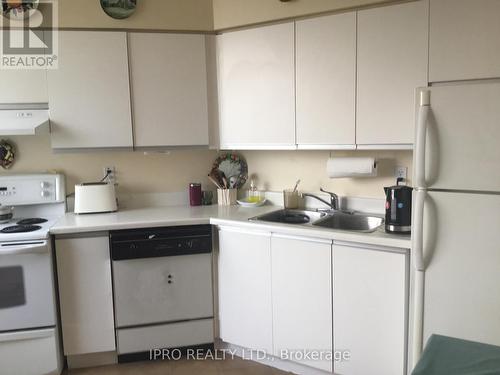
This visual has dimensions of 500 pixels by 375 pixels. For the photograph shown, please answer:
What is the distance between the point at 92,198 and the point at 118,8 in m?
1.23

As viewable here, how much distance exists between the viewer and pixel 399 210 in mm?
2336

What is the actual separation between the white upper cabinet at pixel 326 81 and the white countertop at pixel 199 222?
554 millimetres

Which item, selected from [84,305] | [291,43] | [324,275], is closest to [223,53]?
[291,43]

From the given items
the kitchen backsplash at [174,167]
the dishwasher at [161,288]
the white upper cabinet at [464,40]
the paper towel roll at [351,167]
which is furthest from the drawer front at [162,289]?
the white upper cabinet at [464,40]

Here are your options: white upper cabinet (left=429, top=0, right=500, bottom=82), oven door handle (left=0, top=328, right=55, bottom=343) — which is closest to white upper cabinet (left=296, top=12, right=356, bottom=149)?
white upper cabinet (left=429, top=0, right=500, bottom=82)

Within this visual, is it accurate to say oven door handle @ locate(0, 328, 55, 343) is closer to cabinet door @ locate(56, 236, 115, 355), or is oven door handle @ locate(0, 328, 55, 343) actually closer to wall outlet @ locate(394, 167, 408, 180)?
cabinet door @ locate(56, 236, 115, 355)

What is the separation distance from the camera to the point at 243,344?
288 centimetres

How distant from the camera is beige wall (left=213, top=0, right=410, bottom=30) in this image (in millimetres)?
2547

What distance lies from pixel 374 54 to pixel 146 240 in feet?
5.56

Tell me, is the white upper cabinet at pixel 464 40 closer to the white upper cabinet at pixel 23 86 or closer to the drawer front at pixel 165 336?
the drawer front at pixel 165 336

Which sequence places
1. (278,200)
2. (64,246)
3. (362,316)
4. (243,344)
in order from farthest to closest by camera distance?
(278,200)
(243,344)
(64,246)
(362,316)

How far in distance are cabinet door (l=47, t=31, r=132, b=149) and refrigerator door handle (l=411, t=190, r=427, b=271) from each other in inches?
73.6

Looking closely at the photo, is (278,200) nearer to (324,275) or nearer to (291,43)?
(324,275)

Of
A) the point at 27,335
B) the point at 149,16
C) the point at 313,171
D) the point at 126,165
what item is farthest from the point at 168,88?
the point at 27,335
